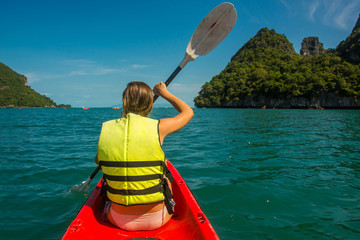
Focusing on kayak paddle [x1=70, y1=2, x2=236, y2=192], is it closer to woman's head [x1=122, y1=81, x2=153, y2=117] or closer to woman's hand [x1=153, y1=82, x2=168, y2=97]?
woman's hand [x1=153, y1=82, x2=168, y2=97]

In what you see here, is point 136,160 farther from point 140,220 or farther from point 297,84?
point 297,84

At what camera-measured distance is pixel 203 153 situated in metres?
8.80

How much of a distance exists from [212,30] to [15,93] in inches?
7589

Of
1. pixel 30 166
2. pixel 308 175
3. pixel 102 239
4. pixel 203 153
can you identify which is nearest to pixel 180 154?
pixel 203 153

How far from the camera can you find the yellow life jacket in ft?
6.64

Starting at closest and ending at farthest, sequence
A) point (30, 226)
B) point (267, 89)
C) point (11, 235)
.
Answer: point (11, 235), point (30, 226), point (267, 89)

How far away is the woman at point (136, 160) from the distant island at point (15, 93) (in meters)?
178

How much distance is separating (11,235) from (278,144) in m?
10.0

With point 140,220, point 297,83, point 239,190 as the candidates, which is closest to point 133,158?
point 140,220

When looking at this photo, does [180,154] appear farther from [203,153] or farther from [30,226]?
[30,226]

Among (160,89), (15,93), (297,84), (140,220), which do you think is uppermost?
(15,93)

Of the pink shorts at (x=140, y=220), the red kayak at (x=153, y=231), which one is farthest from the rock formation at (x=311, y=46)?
the pink shorts at (x=140, y=220)

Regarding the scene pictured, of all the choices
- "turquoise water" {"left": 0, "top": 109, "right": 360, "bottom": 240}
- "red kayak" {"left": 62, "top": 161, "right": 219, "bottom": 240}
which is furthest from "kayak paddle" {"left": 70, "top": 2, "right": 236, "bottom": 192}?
"red kayak" {"left": 62, "top": 161, "right": 219, "bottom": 240}

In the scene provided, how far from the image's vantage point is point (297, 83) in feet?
268
